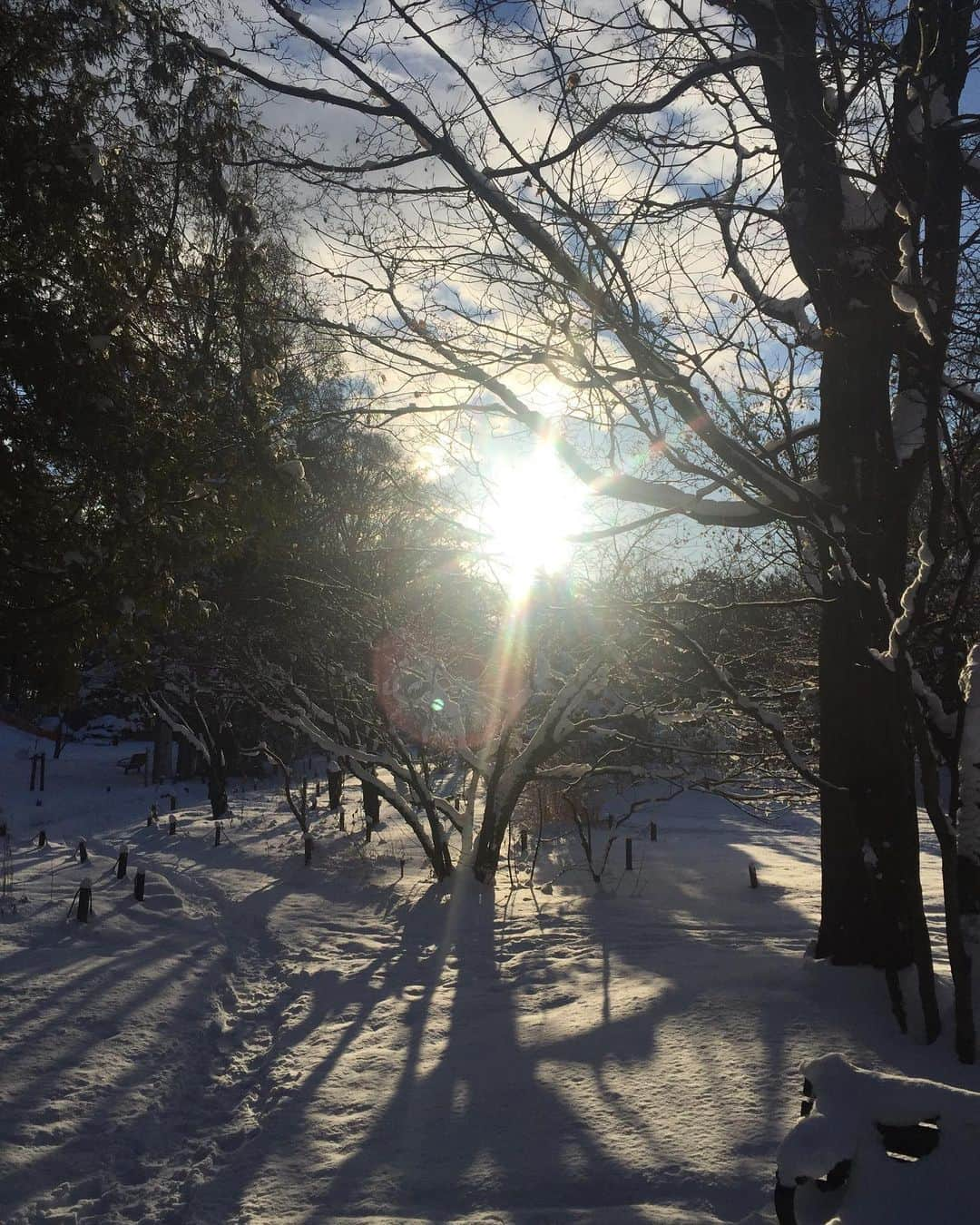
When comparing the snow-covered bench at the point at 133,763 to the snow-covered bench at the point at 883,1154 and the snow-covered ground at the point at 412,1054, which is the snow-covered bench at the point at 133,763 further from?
the snow-covered bench at the point at 883,1154

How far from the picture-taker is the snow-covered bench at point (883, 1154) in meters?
2.39

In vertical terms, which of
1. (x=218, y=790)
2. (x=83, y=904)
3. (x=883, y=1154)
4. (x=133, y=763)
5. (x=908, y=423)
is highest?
(x=908, y=423)

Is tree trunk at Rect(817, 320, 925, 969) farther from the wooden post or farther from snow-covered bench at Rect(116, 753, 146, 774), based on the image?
snow-covered bench at Rect(116, 753, 146, 774)

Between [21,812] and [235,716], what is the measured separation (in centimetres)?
912

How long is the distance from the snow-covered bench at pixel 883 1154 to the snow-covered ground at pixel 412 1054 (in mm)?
77

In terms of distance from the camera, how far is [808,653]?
1085 centimetres

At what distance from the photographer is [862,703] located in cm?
516

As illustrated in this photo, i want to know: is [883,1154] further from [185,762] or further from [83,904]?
[185,762]

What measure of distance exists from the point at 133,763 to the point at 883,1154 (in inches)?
1207

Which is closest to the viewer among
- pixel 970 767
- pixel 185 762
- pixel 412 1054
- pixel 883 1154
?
pixel 883 1154

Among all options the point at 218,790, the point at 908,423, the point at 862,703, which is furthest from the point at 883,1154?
the point at 218,790

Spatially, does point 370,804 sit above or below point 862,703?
below

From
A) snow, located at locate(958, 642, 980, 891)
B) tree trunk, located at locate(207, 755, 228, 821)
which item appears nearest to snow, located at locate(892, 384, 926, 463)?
snow, located at locate(958, 642, 980, 891)

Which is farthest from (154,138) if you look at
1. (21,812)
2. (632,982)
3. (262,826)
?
(21,812)
